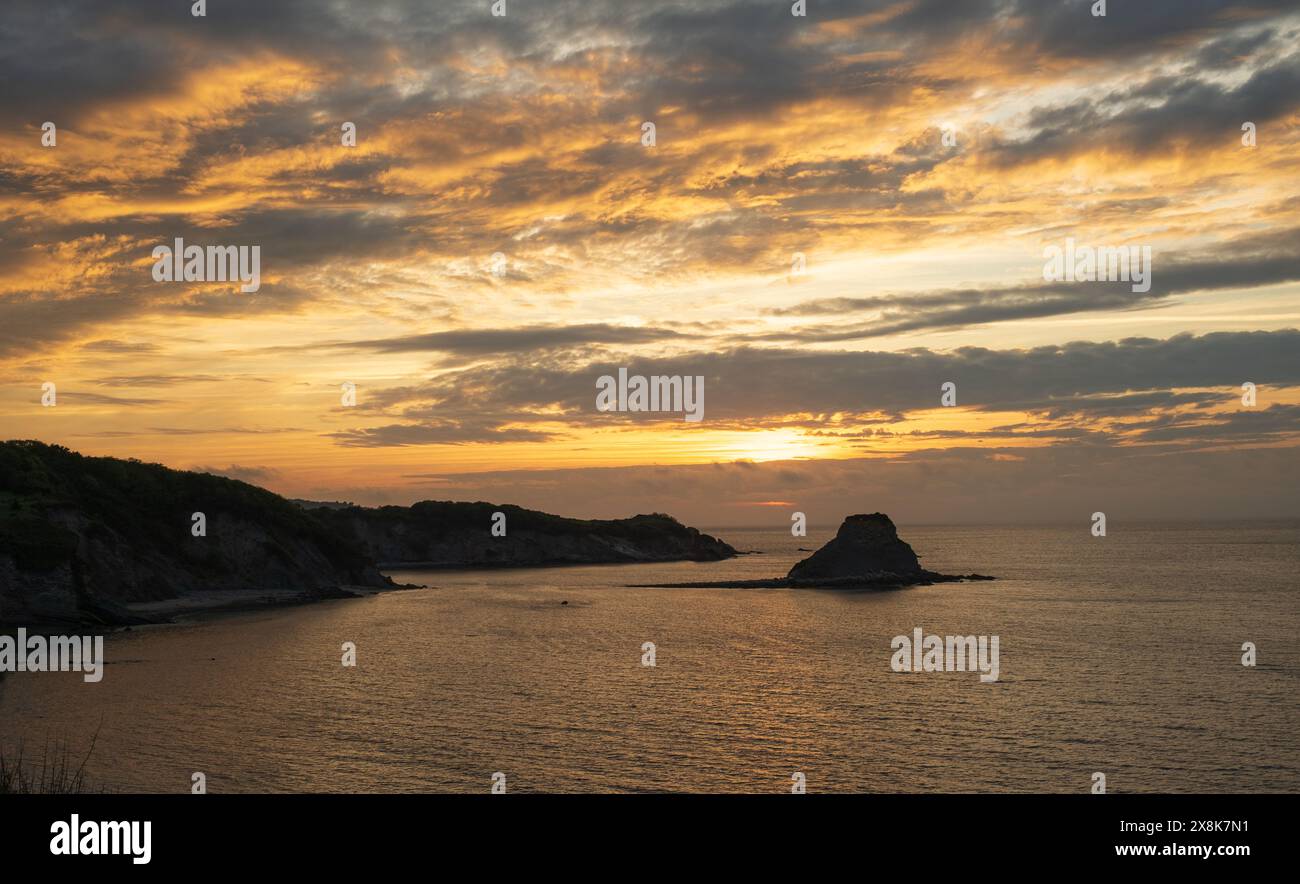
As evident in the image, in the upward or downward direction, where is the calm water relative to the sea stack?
downward

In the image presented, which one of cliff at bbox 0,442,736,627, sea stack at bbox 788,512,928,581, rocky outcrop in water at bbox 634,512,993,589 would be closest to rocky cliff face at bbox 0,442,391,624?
cliff at bbox 0,442,736,627

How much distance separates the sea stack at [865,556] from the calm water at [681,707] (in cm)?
4944

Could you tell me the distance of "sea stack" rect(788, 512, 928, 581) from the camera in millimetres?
158375

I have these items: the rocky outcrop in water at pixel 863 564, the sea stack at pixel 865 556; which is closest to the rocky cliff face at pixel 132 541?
the rocky outcrop in water at pixel 863 564

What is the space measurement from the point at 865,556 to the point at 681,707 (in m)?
108

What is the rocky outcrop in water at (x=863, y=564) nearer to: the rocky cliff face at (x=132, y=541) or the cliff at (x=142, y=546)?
the cliff at (x=142, y=546)

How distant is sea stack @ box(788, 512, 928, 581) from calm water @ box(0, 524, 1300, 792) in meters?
A: 49.4

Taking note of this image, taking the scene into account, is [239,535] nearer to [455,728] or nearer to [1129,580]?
[455,728]

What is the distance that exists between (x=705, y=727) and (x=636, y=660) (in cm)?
2636

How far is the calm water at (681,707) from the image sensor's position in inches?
1602

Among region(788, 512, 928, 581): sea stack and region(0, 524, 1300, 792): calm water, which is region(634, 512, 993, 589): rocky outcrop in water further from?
region(0, 524, 1300, 792): calm water

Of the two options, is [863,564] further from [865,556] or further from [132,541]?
[132,541]

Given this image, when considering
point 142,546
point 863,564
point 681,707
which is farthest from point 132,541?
point 863,564

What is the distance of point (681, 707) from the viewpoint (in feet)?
184
